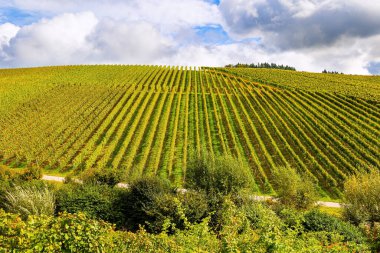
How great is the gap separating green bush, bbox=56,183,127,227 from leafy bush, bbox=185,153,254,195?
6.56m

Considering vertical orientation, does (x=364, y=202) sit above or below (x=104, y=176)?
above

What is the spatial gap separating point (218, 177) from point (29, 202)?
49.3 ft

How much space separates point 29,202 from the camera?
25531mm

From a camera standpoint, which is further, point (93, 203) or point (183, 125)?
point (183, 125)

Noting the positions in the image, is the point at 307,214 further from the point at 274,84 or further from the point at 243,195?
the point at 274,84

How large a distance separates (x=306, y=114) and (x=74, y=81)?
60.2 metres

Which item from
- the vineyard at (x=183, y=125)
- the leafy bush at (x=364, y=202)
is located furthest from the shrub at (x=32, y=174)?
the leafy bush at (x=364, y=202)

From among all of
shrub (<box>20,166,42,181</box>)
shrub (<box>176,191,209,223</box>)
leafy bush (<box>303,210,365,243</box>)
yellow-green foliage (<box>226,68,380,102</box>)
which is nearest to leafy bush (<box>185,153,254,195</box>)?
shrub (<box>176,191,209,223</box>)

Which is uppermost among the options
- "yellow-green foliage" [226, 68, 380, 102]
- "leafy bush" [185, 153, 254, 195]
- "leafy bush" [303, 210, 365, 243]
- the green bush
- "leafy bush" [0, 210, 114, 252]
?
"yellow-green foliage" [226, 68, 380, 102]

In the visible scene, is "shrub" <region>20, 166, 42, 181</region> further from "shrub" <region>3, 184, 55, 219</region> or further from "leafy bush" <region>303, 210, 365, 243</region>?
"leafy bush" <region>303, 210, 365, 243</region>

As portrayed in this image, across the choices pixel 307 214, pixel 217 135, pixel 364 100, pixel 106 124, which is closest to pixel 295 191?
pixel 307 214

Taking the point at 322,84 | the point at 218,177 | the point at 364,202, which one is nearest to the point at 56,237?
the point at 218,177

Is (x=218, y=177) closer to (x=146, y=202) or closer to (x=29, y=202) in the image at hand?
(x=146, y=202)

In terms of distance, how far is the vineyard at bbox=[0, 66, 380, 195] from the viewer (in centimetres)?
4653
